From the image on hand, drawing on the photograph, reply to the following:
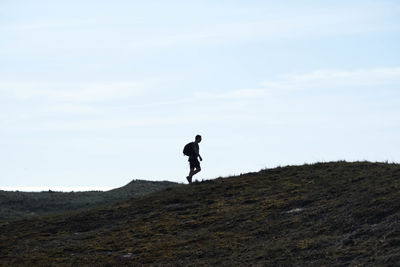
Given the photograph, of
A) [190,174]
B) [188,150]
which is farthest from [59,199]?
[188,150]

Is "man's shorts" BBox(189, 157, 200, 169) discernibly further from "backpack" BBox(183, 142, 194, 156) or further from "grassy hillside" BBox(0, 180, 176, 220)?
"grassy hillside" BBox(0, 180, 176, 220)

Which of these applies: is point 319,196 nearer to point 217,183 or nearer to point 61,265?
point 217,183

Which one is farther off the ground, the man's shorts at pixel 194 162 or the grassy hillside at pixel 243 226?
the man's shorts at pixel 194 162

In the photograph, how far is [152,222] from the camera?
90.8 feet

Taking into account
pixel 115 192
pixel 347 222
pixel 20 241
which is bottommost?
pixel 347 222

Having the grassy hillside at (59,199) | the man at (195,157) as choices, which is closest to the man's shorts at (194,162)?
the man at (195,157)

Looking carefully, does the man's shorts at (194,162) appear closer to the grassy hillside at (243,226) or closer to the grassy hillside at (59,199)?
the grassy hillside at (243,226)

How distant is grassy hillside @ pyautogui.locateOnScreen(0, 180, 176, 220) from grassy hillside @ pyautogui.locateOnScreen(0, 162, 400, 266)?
10.4 ft

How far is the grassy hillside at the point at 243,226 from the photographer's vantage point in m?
19.9

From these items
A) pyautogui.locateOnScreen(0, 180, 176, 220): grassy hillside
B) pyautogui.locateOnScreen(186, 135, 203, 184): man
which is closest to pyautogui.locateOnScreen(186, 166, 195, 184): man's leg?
pyautogui.locateOnScreen(186, 135, 203, 184): man

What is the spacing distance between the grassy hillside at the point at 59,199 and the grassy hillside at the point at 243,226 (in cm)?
316

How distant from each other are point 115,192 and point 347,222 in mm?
18894

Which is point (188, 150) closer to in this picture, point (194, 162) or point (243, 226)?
point (194, 162)

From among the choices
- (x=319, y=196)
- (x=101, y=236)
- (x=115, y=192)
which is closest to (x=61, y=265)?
(x=101, y=236)
